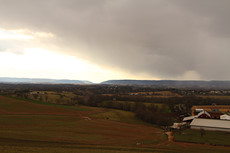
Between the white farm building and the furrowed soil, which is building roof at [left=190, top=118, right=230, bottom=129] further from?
the furrowed soil

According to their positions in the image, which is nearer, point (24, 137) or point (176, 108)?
point (24, 137)

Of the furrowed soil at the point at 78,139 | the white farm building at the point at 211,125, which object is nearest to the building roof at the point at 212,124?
the white farm building at the point at 211,125

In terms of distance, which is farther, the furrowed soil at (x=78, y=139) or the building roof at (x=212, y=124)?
the building roof at (x=212, y=124)

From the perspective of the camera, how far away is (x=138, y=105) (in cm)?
10262

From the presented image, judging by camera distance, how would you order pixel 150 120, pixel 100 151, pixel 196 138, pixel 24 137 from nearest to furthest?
pixel 100 151 < pixel 24 137 < pixel 196 138 < pixel 150 120

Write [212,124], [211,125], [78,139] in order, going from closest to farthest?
[78,139]
[211,125]
[212,124]

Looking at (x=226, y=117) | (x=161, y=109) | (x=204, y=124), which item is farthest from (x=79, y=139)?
(x=161, y=109)

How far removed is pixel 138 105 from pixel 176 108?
2151cm

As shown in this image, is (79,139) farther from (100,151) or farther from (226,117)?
(226,117)

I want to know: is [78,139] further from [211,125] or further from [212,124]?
[212,124]

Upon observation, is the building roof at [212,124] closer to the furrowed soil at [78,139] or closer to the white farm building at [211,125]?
the white farm building at [211,125]

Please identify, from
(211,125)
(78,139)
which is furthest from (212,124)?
(78,139)

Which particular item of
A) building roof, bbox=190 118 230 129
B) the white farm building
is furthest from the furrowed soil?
building roof, bbox=190 118 230 129

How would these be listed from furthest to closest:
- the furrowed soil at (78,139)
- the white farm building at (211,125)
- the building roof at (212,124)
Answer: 1. the building roof at (212,124)
2. the white farm building at (211,125)
3. the furrowed soil at (78,139)
